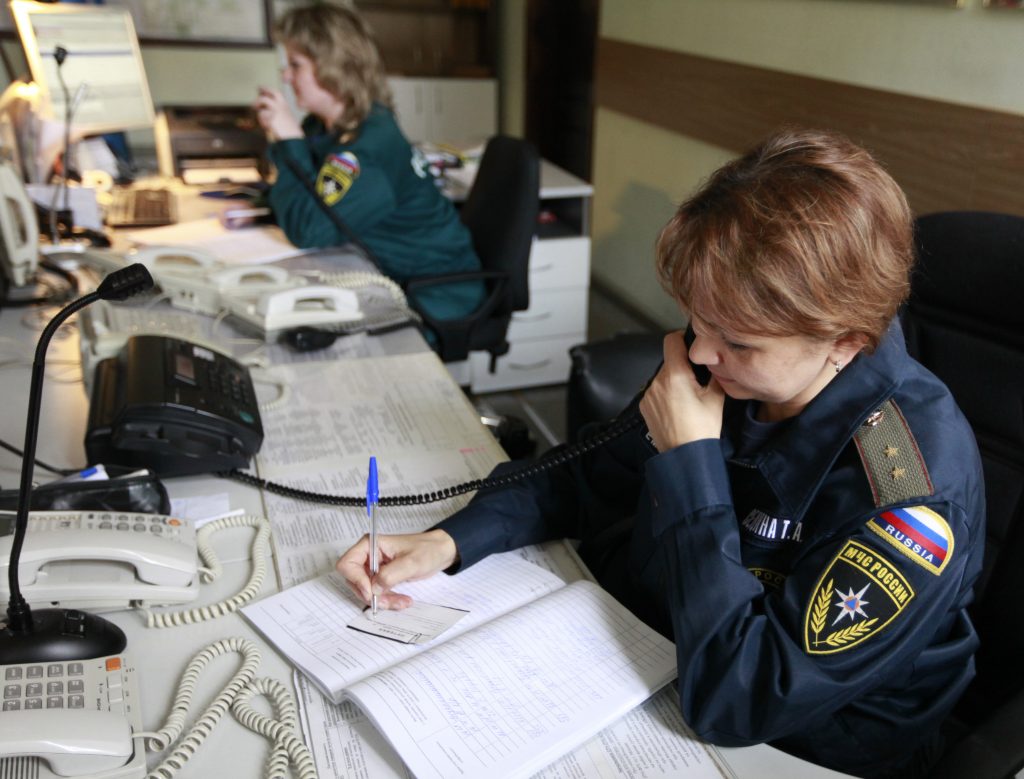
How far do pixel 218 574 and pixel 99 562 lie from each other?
0.12 metres

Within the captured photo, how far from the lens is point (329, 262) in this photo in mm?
2027

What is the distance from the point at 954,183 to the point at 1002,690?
1.33 meters

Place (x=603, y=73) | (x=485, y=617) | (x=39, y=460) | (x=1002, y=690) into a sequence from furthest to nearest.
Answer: (x=603, y=73)
(x=39, y=460)
(x=1002, y=690)
(x=485, y=617)

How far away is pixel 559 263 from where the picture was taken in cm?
292

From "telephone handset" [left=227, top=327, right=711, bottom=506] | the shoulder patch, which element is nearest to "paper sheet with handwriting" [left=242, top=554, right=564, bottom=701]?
"telephone handset" [left=227, top=327, right=711, bottom=506]

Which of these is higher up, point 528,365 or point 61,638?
point 61,638

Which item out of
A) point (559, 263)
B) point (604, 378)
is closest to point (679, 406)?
point (604, 378)

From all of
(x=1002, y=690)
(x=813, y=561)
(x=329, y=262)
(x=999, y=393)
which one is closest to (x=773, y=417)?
(x=813, y=561)

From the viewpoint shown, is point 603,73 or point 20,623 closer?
point 20,623

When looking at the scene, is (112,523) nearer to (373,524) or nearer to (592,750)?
(373,524)

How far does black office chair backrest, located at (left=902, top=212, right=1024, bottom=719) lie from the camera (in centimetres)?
103

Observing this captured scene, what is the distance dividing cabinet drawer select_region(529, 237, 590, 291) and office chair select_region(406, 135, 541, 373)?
0.42 metres

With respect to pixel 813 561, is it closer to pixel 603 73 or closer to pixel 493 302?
pixel 493 302

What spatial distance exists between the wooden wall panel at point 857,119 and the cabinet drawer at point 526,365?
2.97 feet
